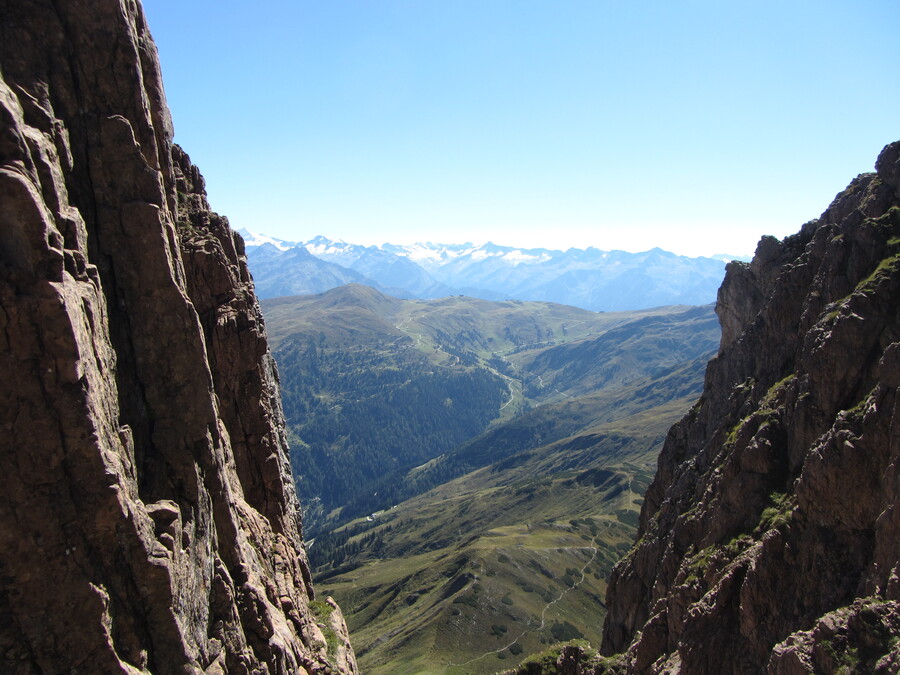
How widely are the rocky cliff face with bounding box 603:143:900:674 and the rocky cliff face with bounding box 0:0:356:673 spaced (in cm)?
2781

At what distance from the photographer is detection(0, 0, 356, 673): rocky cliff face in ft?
65.3

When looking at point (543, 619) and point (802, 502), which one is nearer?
point (802, 502)

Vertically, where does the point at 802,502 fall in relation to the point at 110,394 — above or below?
below

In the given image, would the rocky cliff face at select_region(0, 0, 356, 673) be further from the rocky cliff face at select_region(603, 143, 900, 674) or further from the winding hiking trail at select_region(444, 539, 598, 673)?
the winding hiking trail at select_region(444, 539, 598, 673)

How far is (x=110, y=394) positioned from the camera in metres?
24.2

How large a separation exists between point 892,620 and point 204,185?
5243 centimetres

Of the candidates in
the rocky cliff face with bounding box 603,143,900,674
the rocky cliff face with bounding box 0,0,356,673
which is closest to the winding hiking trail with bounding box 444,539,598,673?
the rocky cliff face with bounding box 603,143,900,674

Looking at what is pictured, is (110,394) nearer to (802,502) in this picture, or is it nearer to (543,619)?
(802,502)

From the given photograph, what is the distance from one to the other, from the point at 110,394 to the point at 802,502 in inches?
1605

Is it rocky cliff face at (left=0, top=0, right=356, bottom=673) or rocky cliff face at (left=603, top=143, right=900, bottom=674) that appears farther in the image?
rocky cliff face at (left=603, top=143, right=900, bottom=674)

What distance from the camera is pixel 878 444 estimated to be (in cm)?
3319

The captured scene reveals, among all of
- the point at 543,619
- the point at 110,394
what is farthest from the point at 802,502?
the point at 543,619

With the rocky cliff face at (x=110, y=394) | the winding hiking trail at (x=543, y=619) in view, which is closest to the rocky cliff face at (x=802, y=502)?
the rocky cliff face at (x=110, y=394)

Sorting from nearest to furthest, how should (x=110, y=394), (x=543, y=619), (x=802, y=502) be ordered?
(x=110, y=394)
(x=802, y=502)
(x=543, y=619)
